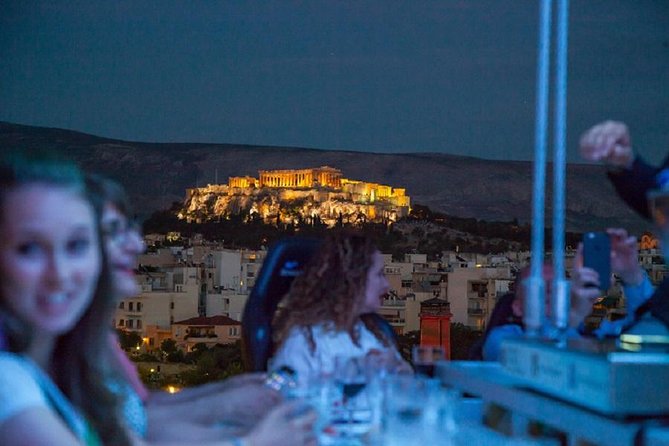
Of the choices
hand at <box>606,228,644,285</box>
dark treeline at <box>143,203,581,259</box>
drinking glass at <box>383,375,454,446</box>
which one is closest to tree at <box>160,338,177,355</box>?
dark treeline at <box>143,203,581,259</box>

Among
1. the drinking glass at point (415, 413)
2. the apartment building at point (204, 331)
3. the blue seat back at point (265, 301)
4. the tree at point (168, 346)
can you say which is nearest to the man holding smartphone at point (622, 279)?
the drinking glass at point (415, 413)

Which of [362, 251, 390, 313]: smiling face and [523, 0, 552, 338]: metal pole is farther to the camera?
[362, 251, 390, 313]: smiling face

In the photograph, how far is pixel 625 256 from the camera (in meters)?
2.99

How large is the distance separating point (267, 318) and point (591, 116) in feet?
24.6

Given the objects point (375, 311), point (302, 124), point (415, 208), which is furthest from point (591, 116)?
point (375, 311)

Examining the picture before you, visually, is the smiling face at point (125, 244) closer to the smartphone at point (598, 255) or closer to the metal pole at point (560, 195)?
the metal pole at point (560, 195)

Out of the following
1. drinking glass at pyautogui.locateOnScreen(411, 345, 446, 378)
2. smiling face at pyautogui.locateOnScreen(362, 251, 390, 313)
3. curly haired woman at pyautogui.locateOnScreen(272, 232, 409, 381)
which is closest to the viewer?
drinking glass at pyautogui.locateOnScreen(411, 345, 446, 378)

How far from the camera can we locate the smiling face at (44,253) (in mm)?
1270

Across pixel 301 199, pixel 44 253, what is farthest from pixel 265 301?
pixel 301 199

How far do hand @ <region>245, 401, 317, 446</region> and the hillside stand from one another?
8043 millimetres

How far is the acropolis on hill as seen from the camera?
11273 millimetres

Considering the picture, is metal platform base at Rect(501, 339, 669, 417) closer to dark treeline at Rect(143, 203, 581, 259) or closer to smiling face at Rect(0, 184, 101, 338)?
smiling face at Rect(0, 184, 101, 338)

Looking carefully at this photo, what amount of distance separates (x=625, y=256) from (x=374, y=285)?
94 centimetres

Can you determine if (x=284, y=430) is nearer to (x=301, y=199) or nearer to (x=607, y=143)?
(x=607, y=143)
